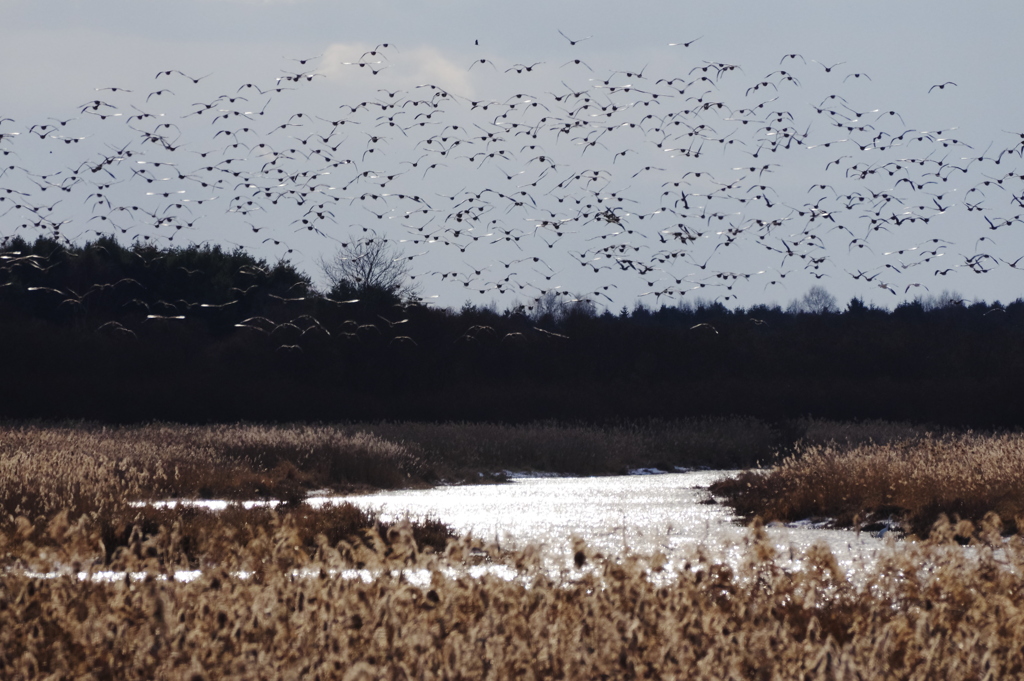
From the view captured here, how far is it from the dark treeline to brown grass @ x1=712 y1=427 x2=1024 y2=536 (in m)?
19.5

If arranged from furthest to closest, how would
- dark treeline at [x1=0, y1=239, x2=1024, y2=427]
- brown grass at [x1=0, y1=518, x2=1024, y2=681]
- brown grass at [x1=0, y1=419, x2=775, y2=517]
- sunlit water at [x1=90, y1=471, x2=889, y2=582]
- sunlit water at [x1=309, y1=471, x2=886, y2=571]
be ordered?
1. dark treeline at [x1=0, y1=239, x2=1024, y2=427]
2. brown grass at [x1=0, y1=419, x2=775, y2=517]
3. sunlit water at [x1=309, y1=471, x2=886, y2=571]
4. sunlit water at [x1=90, y1=471, x2=889, y2=582]
5. brown grass at [x1=0, y1=518, x2=1024, y2=681]

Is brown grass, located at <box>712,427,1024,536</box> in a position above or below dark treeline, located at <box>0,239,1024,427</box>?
below

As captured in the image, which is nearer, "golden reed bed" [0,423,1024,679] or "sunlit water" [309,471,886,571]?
"golden reed bed" [0,423,1024,679]

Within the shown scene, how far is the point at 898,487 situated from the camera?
1673 centimetres

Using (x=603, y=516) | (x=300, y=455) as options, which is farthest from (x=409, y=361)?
(x=603, y=516)

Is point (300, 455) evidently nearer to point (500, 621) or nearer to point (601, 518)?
point (601, 518)

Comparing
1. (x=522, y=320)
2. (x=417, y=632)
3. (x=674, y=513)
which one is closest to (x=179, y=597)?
(x=417, y=632)

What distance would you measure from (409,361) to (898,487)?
104 feet

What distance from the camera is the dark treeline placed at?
41.6 meters

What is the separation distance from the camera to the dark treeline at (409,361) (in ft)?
136

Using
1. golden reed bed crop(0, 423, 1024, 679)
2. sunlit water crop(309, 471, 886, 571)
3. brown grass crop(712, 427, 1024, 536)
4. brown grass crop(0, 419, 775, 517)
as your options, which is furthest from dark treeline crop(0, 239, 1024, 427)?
golden reed bed crop(0, 423, 1024, 679)

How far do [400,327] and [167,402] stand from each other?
37.8ft

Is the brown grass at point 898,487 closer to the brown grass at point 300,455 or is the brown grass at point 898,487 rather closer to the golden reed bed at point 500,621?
the golden reed bed at point 500,621

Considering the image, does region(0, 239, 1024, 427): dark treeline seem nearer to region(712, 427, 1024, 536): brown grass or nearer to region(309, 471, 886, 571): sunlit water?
region(309, 471, 886, 571): sunlit water
